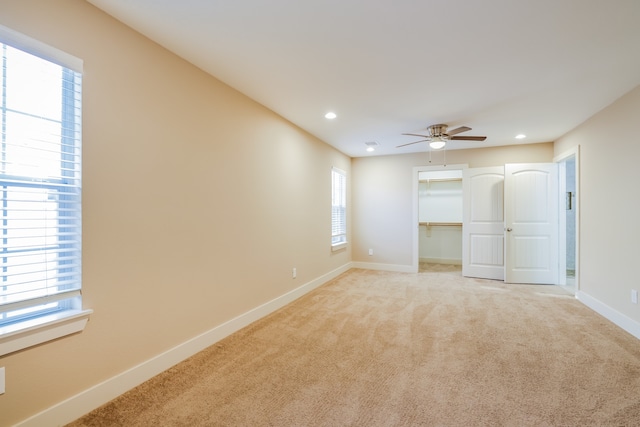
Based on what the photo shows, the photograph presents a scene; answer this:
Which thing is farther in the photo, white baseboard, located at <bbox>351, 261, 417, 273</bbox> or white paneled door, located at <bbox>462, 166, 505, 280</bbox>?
white baseboard, located at <bbox>351, 261, 417, 273</bbox>

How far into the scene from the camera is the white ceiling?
1.85 m

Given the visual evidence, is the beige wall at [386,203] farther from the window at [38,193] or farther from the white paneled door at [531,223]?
the window at [38,193]

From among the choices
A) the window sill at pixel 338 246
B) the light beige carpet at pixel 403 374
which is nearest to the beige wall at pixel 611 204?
the light beige carpet at pixel 403 374

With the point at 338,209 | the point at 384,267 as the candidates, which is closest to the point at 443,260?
the point at 384,267

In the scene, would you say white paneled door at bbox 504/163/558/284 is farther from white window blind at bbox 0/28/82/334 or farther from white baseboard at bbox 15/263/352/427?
white window blind at bbox 0/28/82/334

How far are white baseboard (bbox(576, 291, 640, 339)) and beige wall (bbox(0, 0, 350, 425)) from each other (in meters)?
3.76

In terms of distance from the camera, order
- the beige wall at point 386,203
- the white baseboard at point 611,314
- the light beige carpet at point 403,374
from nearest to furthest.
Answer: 1. the light beige carpet at point 403,374
2. the white baseboard at point 611,314
3. the beige wall at point 386,203

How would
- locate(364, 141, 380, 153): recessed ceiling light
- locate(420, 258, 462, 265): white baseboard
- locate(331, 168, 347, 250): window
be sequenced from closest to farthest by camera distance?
locate(364, 141, 380, 153): recessed ceiling light
locate(331, 168, 347, 250): window
locate(420, 258, 462, 265): white baseboard

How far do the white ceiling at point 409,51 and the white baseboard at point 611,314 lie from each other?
2.32 m

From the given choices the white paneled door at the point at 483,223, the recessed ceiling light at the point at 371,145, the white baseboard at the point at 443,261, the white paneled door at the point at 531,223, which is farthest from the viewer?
the white baseboard at the point at 443,261

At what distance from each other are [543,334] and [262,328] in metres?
2.83

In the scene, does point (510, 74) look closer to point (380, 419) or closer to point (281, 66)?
point (281, 66)

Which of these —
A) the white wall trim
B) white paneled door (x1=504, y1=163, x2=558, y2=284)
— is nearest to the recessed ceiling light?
white paneled door (x1=504, y1=163, x2=558, y2=284)

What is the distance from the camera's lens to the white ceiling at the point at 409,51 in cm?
185
